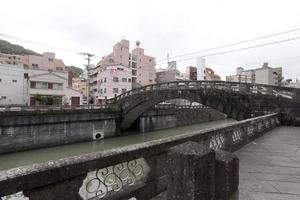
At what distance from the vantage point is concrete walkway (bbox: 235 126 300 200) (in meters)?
2.93

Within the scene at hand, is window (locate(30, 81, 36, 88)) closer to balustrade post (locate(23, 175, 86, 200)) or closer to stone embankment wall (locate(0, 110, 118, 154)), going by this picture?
stone embankment wall (locate(0, 110, 118, 154))

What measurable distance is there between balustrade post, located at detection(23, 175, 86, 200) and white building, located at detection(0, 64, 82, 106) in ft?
105

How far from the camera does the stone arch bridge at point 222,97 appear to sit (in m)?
14.0

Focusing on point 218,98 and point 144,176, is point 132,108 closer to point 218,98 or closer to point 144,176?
point 218,98

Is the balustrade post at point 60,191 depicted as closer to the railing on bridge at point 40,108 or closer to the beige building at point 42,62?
the railing on bridge at point 40,108

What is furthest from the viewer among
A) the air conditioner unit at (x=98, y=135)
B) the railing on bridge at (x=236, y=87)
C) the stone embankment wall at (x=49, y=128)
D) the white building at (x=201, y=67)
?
the white building at (x=201, y=67)

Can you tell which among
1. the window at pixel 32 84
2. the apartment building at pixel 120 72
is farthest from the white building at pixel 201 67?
the window at pixel 32 84

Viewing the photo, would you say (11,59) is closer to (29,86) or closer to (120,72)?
(29,86)

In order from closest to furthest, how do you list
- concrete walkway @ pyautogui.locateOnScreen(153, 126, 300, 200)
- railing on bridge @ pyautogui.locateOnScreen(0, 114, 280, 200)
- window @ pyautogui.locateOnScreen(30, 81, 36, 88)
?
1. railing on bridge @ pyautogui.locateOnScreen(0, 114, 280, 200)
2. concrete walkway @ pyautogui.locateOnScreen(153, 126, 300, 200)
3. window @ pyautogui.locateOnScreen(30, 81, 36, 88)

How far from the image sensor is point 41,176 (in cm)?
150

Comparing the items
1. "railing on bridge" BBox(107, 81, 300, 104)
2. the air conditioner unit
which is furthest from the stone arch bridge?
the air conditioner unit

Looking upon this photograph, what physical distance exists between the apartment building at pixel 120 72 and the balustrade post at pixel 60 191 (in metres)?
38.3

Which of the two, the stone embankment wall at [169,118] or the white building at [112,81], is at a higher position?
the white building at [112,81]

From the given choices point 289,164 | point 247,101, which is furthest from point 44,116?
point 289,164
